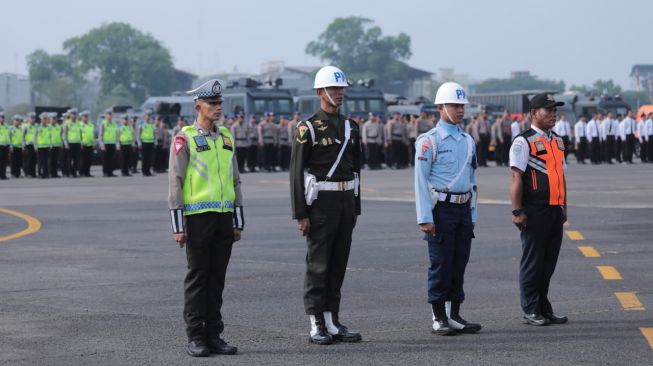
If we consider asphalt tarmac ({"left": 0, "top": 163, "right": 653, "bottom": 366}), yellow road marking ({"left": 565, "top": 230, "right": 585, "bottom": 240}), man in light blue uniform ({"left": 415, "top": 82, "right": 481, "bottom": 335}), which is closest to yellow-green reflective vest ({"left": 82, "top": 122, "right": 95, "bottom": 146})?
asphalt tarmac ({"left": 0, "top": 163, "right": 653, "bottom": 366})

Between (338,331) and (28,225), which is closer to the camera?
(338,331)

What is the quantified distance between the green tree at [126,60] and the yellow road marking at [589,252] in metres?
165

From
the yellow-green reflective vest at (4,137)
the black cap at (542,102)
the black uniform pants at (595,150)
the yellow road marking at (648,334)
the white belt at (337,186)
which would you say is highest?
the black cap at (542,102)

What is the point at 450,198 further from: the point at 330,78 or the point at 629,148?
the point at 629,148

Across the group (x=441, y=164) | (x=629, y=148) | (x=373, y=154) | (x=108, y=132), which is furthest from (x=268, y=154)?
(x=441, y=164)

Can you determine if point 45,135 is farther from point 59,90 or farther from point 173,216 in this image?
point 59,90

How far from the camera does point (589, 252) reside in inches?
614

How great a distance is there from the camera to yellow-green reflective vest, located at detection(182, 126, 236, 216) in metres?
9.35

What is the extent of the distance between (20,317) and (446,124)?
3764 mm

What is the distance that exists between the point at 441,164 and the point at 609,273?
153 inches

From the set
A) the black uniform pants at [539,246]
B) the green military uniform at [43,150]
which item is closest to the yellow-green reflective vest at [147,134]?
the green military uniform at [43,150]

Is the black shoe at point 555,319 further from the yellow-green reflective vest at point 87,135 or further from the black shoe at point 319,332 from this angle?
the yellow-green reflective vest at point 87,135

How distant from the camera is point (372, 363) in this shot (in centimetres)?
873

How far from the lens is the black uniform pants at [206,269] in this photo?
9.31 m
